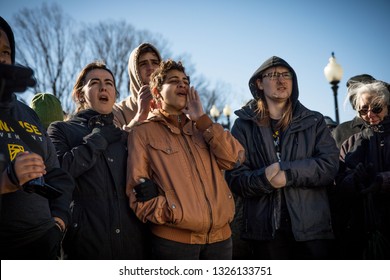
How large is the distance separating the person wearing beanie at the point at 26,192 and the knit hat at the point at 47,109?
1.92 meters

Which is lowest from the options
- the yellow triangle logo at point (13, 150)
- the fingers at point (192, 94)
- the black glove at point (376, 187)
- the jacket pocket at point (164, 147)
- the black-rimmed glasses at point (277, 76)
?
the black glove at point (376, 187)

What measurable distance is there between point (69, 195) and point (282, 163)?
5.73ft

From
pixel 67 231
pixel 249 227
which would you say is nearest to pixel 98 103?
pixel 67 231

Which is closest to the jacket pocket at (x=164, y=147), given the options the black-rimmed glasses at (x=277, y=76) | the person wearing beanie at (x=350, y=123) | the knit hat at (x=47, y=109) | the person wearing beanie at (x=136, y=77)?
the person wearing beanie at (x=136, y=77)

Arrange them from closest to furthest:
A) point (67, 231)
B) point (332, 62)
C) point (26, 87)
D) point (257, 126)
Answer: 1. point (26, 87)
2. point (67, 231)
3. point (257, 126)
4. point (332, 62)

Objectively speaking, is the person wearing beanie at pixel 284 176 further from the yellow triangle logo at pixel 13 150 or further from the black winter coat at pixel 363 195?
the yellow triangle logo at pixel 13 150

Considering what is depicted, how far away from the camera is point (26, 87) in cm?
194

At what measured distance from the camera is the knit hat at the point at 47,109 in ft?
15.4

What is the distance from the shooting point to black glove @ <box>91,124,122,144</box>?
3441 mm

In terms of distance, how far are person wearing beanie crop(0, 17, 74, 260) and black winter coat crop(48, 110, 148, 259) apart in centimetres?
41

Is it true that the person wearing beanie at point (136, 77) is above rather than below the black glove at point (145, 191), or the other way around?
above

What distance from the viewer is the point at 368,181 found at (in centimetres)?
389

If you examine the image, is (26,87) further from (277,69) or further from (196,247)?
(277,69)

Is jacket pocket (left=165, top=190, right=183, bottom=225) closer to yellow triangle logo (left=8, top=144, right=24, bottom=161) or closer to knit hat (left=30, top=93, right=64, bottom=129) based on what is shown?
yellow triangle logo (left=8, top=144, right=24, bottom=161)
